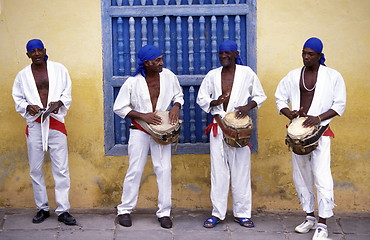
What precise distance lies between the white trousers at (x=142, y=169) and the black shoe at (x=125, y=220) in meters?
0.04

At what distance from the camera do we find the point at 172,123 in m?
7.04

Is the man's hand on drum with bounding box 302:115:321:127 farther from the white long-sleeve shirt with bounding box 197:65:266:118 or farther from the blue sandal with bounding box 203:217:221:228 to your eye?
the blue sandal with bounding box 203:217:221:228

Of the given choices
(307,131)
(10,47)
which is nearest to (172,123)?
(307,131)

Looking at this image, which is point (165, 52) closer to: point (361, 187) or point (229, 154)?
point (229, 154)

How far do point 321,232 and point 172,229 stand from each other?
1484 mm

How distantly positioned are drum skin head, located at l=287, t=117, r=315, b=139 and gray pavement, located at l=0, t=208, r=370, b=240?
3.54 feet

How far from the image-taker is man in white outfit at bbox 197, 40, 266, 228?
714cm

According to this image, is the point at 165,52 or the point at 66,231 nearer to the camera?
the point at 66,231

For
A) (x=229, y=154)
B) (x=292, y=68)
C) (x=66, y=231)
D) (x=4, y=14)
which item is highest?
(x=4, y=14)

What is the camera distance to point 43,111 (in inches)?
281

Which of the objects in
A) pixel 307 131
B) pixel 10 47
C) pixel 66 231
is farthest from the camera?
pixel 10 47

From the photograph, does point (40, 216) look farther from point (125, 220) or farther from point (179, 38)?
point (179, 38)

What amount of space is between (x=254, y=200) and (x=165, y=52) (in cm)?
187

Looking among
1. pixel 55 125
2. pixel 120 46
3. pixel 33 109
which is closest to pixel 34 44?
pixel 33 109
